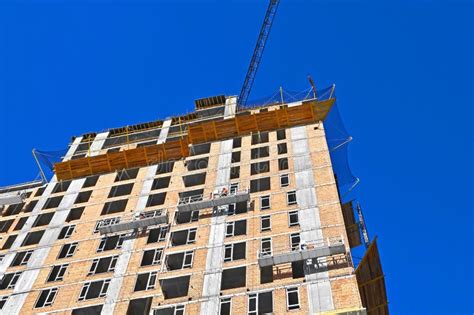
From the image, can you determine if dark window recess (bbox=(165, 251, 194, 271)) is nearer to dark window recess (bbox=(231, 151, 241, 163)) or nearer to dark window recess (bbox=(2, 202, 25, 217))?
dark window recess (bbox=(231, 151, 241, 163))

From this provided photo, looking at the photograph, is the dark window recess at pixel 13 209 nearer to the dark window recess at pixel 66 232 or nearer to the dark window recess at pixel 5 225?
the dark window recess at pixel 5 225

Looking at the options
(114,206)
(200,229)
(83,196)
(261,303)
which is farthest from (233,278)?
(83,196)

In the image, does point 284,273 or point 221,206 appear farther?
point 221,206

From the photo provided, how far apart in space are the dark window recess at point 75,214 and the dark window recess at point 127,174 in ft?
18.0

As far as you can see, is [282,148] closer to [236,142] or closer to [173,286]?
[236,142]

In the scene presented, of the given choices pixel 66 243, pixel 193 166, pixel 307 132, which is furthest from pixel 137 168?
pixel 307 132

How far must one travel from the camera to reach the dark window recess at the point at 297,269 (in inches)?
1328

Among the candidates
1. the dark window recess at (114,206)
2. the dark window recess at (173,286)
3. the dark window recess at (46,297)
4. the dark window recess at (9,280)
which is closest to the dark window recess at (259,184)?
the dark window recess at (173,286)

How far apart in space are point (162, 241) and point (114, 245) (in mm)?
4157

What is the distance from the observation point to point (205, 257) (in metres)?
37.3

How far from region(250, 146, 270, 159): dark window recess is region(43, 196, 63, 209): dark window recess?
63.4ft

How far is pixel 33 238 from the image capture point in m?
45.5

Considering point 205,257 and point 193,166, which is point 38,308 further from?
point 193,166

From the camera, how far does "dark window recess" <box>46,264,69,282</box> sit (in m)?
40.0
